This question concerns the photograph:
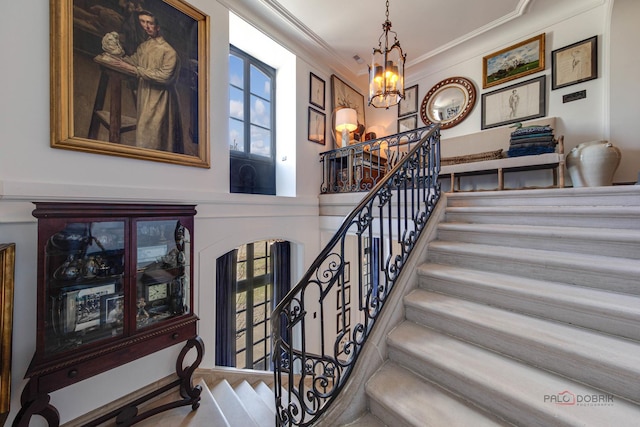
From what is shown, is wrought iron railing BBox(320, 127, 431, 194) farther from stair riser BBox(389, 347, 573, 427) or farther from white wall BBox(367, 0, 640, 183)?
stair riser BBox(389, 347, 573, 427)

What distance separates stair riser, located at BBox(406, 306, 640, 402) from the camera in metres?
0.98

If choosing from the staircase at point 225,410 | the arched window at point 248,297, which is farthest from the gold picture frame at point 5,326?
the arched window at point 248,297

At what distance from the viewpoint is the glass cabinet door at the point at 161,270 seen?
6.37 feet

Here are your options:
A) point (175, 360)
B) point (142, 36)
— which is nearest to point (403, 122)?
point (142, 36)

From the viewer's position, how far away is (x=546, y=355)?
1.14 meters

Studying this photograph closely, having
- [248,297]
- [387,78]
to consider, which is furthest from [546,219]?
[248,297]

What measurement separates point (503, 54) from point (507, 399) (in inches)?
202

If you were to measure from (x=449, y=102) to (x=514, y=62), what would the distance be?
3.38 feet

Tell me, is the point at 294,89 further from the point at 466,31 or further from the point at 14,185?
the point at 14,185

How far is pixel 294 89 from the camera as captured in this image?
148 inches

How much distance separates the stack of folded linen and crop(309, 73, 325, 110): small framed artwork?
306 centimetres

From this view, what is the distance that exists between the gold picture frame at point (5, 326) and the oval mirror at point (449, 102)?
18.5 feet

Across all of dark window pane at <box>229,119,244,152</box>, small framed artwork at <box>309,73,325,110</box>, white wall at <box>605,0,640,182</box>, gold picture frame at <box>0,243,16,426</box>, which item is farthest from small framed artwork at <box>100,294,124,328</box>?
white wall at <box>605,0,640,182</box>

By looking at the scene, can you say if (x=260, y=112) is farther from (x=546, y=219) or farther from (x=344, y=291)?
(x=546, y=219)
